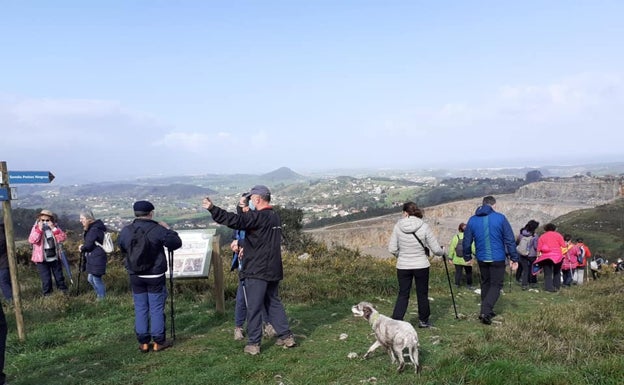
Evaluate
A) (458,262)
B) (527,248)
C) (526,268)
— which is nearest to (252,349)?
(458,262)

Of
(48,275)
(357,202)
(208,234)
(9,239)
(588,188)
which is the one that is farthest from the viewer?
(357,202)

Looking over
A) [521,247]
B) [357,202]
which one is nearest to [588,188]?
[357,202]

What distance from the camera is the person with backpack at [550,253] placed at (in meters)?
11.8

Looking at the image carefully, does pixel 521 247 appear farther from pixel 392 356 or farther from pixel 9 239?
pixel 9 239


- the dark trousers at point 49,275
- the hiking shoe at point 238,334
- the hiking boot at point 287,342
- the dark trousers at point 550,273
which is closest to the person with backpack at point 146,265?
the hiking shoe at point 238,334

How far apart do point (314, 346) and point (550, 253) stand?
8.46 metres

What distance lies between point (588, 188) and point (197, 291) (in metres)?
102

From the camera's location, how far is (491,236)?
24.1ft

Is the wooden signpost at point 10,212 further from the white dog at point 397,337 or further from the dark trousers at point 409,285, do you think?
the dark trousers at point 409,285

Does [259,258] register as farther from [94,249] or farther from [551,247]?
[551,247]

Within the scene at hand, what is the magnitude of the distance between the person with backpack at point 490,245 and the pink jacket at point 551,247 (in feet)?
17.3

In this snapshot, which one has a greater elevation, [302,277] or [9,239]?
[9,239]

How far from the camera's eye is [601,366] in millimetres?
4301

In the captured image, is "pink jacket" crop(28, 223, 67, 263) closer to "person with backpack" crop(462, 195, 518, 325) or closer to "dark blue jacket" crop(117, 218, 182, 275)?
"dark blue jacket" crop(117, 218, 182, 275)
